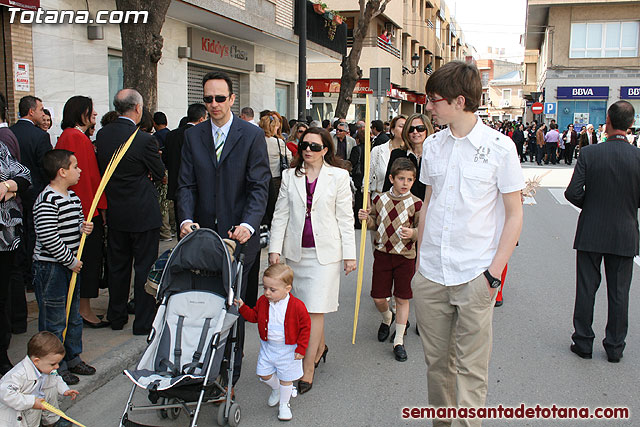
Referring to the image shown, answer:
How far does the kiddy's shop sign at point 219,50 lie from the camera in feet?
48.7

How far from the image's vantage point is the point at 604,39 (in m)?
36.9

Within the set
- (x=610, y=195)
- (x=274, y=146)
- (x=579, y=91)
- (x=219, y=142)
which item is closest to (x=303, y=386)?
(x=219, y=142)

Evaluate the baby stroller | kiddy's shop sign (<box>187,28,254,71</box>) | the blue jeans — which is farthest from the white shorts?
kiddy's shop sign (<box>187,28,254,71</box>)

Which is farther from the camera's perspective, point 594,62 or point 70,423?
point 594,62

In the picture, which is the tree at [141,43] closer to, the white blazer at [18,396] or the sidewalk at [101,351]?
the sidewalk at [101,351]

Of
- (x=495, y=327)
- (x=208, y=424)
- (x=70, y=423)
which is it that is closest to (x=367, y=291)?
(x=495, y=327)

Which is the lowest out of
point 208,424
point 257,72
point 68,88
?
point 208,424

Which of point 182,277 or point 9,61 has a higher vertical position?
point 9,61

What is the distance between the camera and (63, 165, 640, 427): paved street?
166 inches

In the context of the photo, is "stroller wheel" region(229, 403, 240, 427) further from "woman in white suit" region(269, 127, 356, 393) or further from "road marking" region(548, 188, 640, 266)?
"road marking" region(548, 188, 640, 266)

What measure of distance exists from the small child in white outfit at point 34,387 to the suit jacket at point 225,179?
1.26 meters

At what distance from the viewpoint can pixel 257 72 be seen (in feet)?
61.0

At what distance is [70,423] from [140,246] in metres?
1.96

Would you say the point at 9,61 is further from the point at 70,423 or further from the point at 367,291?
the point at 70,423
